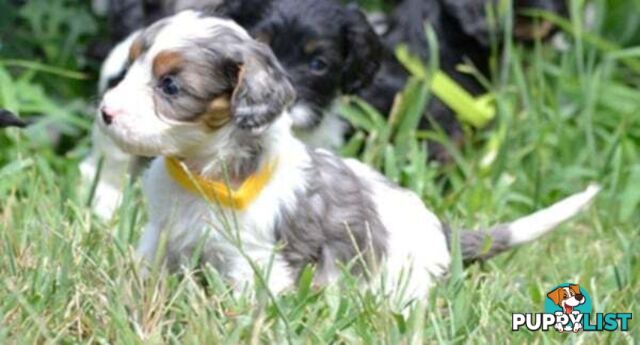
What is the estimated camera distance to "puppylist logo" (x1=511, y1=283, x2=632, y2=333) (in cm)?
428

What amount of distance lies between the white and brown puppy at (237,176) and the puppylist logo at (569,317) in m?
0.39

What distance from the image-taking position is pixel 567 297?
4535 mm

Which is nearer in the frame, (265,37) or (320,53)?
(265,37)

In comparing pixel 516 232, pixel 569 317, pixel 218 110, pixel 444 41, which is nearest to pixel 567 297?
pixel 569 317

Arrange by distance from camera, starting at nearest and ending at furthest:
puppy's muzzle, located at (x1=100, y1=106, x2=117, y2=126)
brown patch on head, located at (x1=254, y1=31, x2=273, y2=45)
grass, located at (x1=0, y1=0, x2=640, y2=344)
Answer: grass, located at (x1=0, y1=0, x2=640, y2=344)
puppy's muzzle, located at (x1=100, y1=106, x2=117, y2=126)
brown patch on head, located at (x1=254, y1=31, x2=273, y2=45)

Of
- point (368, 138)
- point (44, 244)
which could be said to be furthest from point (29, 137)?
point (44, 244)

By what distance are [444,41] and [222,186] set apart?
2.91 metres

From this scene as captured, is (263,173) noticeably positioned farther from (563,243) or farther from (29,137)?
(29,137)

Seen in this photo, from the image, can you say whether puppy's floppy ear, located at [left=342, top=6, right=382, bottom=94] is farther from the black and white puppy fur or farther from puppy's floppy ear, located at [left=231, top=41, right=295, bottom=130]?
puppy's floppy ear, located at [left=231, top=41, right=295, bottom=130]

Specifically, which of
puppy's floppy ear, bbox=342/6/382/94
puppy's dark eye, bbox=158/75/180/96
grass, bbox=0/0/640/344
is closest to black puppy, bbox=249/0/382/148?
puppy's floppy ear, bbox=342/6/382/94

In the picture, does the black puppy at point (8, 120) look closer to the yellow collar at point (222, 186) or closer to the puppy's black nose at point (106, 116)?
the puppy's black nose at point (106, 116)

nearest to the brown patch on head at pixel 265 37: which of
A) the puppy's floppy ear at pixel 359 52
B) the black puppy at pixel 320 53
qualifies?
the black puppy at pixel 320 53

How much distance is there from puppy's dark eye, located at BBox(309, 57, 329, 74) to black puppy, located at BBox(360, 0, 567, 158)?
811 mm

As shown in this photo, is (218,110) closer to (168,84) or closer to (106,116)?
(168,84)
